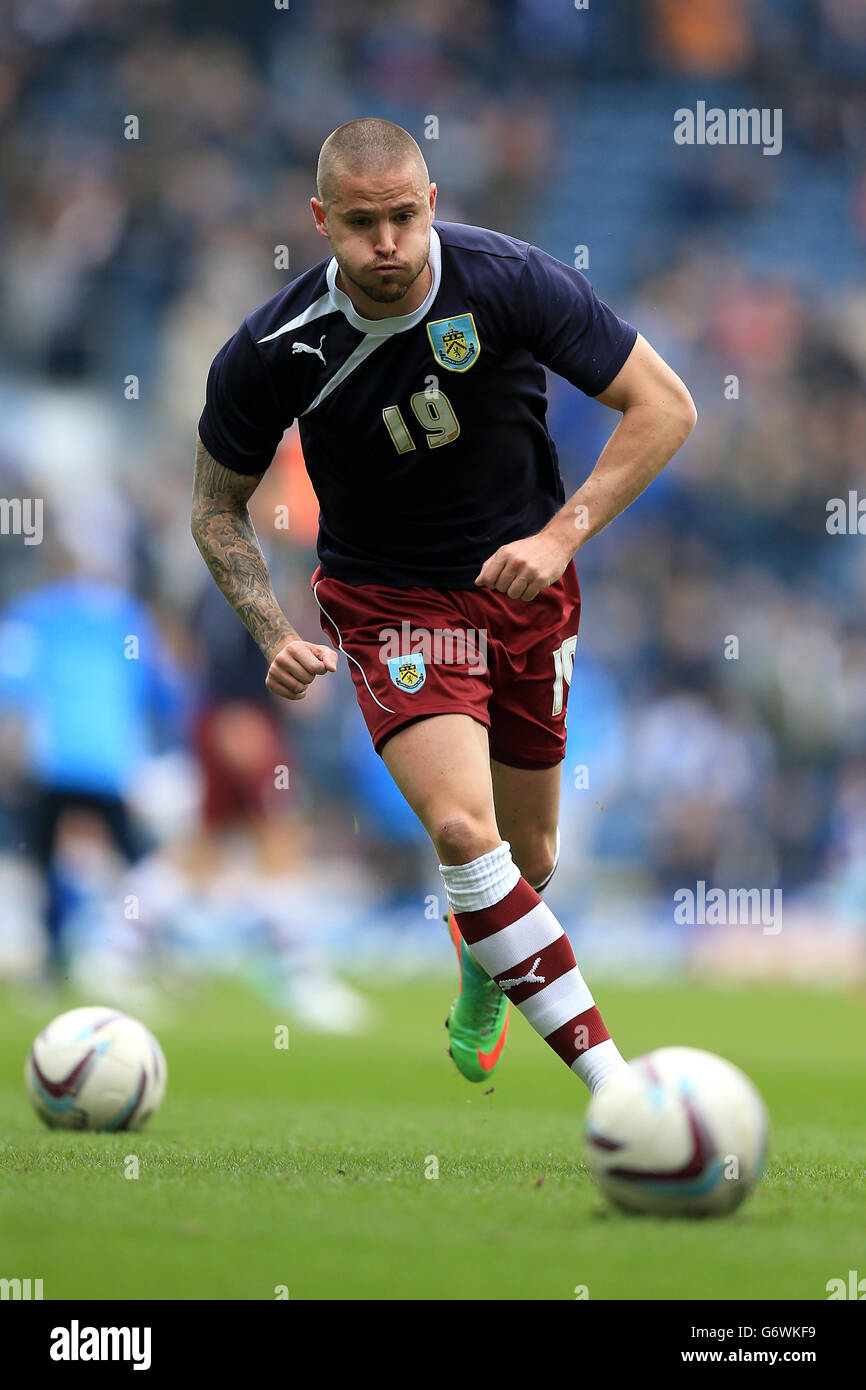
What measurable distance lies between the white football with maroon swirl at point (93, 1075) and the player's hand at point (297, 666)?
1.41 metres

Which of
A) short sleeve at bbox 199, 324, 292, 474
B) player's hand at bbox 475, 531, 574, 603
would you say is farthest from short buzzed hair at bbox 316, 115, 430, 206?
player's hand at bbox 475, 531, 574, 603

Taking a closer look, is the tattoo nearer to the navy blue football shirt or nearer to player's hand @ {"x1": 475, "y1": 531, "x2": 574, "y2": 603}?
the navy blue football shirt

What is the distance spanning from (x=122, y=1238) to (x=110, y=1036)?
6.55 feet

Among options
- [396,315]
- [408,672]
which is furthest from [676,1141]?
[396,315]

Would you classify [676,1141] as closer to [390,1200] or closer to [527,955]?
[390,1200]

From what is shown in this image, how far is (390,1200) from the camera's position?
400 centimetres

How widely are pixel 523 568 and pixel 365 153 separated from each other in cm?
112

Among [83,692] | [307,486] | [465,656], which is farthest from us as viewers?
[307,486]

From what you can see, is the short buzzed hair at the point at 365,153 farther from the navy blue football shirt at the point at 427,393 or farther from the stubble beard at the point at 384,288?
the navy blue football shirt at the point at 427,393

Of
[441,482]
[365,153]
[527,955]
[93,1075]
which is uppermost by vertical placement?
[365,153]

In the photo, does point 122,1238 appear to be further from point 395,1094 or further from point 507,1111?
point 395,1094

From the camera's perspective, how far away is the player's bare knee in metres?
4.49

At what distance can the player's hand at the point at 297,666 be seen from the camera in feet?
14.9
